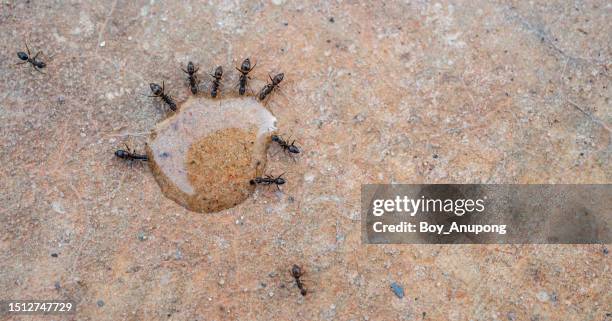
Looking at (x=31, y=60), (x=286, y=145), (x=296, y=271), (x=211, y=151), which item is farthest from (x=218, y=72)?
(x=296, y=271)

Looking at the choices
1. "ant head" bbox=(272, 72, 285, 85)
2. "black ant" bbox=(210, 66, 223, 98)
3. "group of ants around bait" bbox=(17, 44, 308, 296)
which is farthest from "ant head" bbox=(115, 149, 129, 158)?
"ant head" bbox=(272, 72, 285, 85)

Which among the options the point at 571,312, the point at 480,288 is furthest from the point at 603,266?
the point at 480,288

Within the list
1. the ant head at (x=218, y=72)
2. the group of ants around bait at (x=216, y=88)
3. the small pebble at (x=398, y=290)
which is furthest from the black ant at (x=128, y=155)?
the small pebble at (x=398, y=290)

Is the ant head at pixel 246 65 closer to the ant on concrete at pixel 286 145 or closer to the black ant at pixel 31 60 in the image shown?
the ant on concrete at pixel 286 145

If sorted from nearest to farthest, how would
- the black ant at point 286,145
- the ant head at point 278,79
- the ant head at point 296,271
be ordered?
the ant head at point 296,271 < the black ant at point 286,145 < the ant head at point 278,79

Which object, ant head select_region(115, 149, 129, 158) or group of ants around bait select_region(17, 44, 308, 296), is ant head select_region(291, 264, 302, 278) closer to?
group of ants around bait select_region(17, 44, 308, 296)

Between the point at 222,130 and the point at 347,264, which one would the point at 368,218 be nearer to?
the point at 347,264
